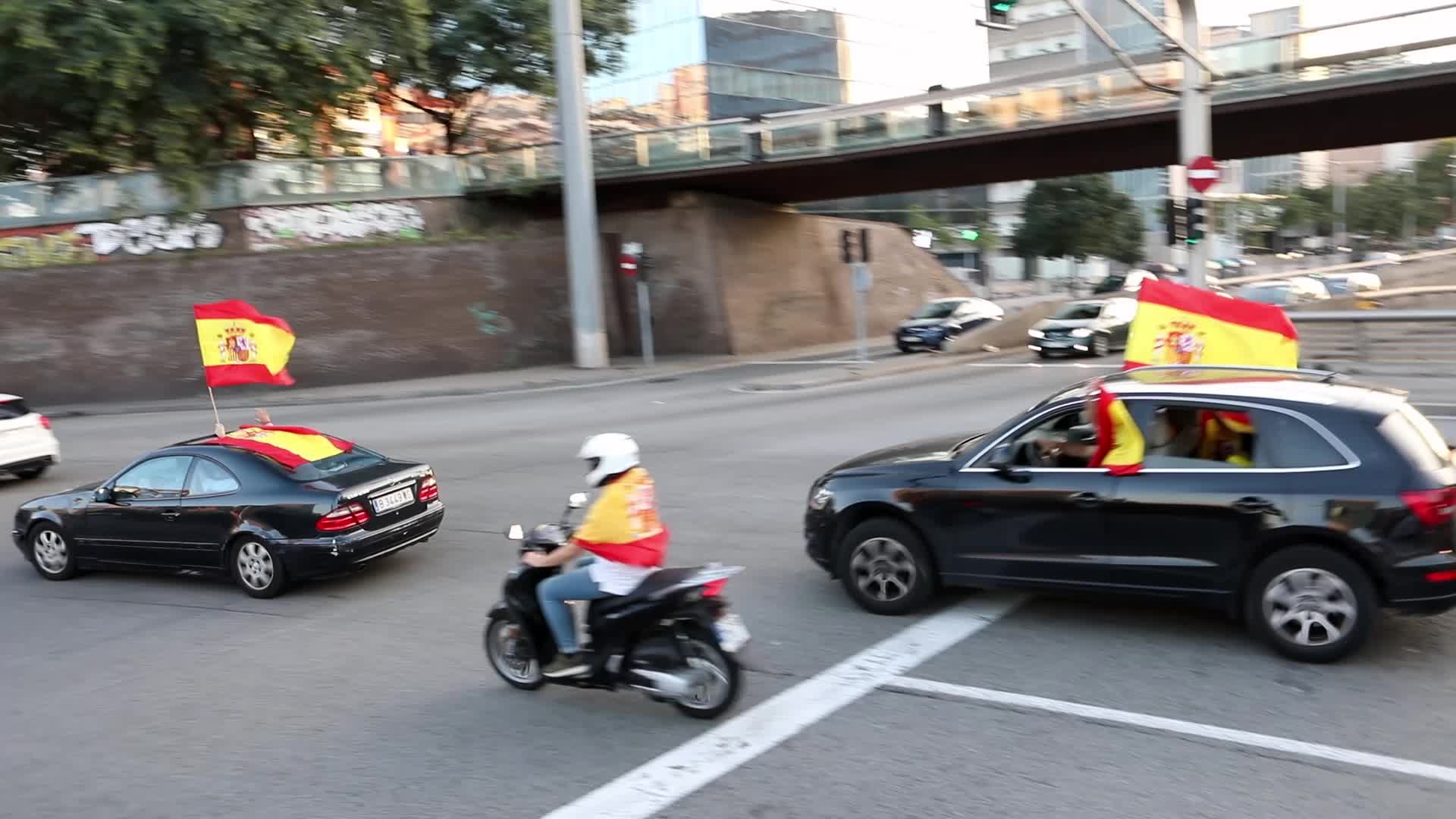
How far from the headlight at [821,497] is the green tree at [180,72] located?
81.4ft

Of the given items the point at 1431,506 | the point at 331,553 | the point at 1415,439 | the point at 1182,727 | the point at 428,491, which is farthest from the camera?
the point at 428,491

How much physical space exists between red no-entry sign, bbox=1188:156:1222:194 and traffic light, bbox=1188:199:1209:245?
0.67 feet

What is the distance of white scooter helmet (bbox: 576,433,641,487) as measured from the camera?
566 centimetres

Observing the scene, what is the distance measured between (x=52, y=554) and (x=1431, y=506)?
10656 millimetres

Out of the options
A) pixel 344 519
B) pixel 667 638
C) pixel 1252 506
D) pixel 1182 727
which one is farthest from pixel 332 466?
pixel 1252 506

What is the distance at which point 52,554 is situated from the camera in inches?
399

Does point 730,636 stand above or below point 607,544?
below

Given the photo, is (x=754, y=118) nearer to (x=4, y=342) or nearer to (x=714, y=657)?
(x=4, y=342)

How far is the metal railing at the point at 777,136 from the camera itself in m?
22.7

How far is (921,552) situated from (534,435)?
38.3 ft

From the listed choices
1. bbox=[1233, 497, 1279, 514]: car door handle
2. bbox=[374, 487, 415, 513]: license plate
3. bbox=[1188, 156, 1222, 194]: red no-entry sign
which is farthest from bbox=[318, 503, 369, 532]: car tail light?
bbox=[1188, 156, 1222, 194]: red no-entry sign

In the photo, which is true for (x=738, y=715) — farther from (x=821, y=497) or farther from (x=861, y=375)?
(x=861, y=375)

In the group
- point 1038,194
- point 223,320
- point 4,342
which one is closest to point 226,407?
point 4,342

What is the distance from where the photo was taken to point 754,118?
30.5 metres
